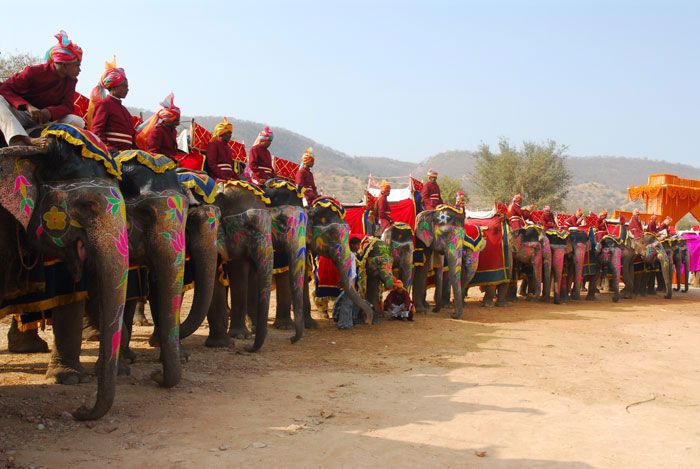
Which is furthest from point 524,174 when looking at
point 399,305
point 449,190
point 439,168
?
point 439,168

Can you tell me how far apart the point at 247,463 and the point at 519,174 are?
158 ft

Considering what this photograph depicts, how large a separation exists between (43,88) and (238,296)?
4.45 metres

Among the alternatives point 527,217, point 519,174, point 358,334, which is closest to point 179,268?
point 358,334

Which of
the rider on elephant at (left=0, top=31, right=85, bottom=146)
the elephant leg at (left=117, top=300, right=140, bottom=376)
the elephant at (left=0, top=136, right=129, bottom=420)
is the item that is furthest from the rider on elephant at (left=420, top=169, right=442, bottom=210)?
the elephant at (left=0, top=136, right=129, bottom=420)

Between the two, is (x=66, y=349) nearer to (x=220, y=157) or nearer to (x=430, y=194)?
(x=220, y=157)

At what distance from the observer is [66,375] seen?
21.0ft

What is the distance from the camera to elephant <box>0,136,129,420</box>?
4855mm

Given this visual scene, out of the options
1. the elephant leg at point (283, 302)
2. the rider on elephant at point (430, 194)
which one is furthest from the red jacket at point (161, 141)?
the rider on elephant at point (430, 194)

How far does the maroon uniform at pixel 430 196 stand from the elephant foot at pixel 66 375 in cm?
978

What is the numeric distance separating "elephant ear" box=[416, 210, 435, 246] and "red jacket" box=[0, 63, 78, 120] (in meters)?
9.38

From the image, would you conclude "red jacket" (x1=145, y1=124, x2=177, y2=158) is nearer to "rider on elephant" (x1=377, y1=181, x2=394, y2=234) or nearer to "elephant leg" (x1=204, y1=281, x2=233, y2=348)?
"elephant leg" (x1=204, y1=281, x2=233, y2=348)

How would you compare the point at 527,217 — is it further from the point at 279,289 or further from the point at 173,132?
the point at 173,132

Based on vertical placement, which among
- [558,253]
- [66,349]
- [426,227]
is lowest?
[66,349]

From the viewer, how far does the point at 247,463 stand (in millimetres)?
4602
